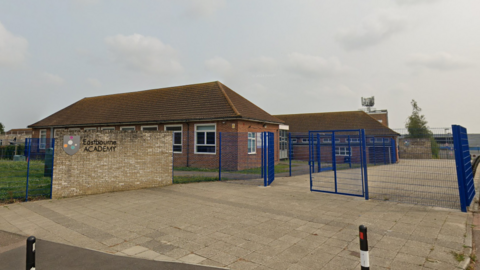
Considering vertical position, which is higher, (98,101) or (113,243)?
(98,101)

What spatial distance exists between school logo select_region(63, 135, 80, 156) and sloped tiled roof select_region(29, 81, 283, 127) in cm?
963

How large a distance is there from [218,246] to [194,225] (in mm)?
1223

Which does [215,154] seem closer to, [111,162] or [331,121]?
[111,162]

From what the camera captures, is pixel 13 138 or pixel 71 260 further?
pixel 13 138

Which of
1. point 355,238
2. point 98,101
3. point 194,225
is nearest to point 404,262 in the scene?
point 355,238

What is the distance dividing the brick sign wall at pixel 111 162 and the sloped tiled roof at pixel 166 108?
24.3ft

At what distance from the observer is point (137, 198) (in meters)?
7.81

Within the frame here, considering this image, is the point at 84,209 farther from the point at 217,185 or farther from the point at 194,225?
the point at 217,185

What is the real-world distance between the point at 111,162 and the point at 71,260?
17.7 ft

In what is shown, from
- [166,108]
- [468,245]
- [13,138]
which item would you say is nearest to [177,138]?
[166,108]

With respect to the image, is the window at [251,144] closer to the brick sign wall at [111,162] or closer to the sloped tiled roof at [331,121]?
the brick sign wall at [111,162]

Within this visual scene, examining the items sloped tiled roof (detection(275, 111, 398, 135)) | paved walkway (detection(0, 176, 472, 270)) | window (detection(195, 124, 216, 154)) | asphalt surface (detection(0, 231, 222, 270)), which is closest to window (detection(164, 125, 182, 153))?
window (detection(195, 124, 216, 154))

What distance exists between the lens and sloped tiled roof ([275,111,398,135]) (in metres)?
31.5

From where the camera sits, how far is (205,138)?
1745 cm
